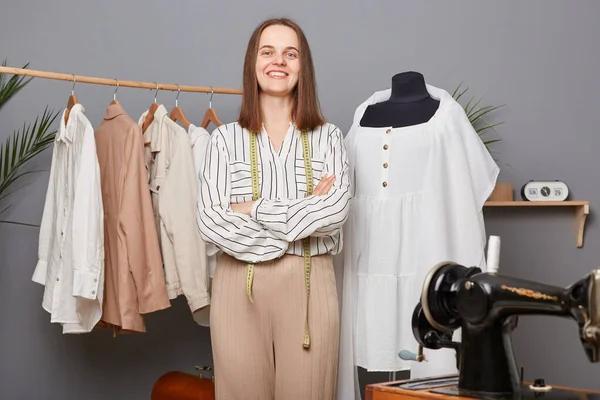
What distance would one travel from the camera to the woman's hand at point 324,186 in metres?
2.60

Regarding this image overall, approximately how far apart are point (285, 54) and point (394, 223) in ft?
2.36

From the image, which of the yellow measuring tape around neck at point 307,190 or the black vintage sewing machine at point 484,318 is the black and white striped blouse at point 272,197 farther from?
the black vintage sewing machine at point 484,318

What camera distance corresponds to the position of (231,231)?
8.25 ft

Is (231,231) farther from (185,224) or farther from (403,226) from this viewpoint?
(185,224)

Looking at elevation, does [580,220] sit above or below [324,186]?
below

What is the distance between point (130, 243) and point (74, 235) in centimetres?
22

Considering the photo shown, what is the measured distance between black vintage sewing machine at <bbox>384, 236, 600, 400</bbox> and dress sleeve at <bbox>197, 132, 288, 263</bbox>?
3.14 feet

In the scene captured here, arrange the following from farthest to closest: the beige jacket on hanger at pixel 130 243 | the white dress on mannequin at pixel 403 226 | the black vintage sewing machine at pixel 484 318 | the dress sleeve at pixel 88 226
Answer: the beige jacket on hanger at pixel 130 243 → the dress sleeve at pixel 88 226 → the white dress on mannequin at pixel 403 226 → the black vintage sewing machine at pixel 484 318

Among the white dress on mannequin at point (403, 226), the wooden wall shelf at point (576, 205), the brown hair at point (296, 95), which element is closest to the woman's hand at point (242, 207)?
the brown hair at point (296, 95)

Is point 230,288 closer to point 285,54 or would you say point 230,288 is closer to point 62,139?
point 285,54

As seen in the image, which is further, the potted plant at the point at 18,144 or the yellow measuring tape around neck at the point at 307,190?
the potted plant at the point at 18,144

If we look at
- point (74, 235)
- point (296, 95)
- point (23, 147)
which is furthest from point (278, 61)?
point (23, 147)

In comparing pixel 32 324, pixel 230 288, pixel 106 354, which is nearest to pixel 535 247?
pixel 230 288

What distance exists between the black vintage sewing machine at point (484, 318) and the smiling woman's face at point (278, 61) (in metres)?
1.28
